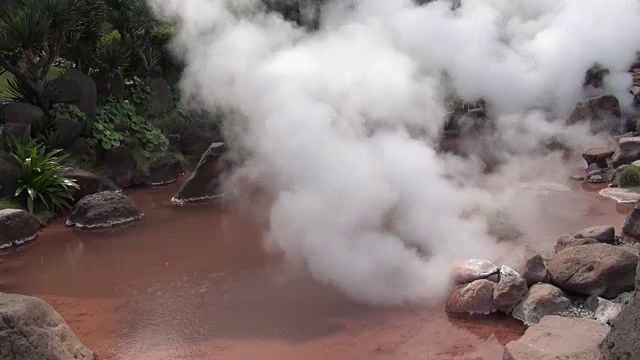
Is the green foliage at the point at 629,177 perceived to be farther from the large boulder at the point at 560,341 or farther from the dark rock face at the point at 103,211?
the dark rock face at the point at 103,211

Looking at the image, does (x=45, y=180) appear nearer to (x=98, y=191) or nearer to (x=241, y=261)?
(x=98, y=191)

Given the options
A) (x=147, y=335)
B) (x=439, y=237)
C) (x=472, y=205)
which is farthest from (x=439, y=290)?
(x=147, y=335)

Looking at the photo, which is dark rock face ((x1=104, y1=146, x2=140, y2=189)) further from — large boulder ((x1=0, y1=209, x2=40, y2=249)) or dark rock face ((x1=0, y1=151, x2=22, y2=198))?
large boulder ((x1=0, y1=209, x2=40, y2=249))

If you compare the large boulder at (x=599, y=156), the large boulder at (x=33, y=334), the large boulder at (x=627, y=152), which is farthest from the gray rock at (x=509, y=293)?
the large boulder at (x=599, y=156)

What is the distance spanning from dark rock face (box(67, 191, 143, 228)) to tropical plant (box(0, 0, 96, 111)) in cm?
262

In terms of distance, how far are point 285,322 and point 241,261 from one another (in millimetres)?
1657

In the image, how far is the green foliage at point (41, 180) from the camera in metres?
8.35

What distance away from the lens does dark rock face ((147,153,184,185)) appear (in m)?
10.8

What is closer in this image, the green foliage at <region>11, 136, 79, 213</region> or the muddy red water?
the muddy red water

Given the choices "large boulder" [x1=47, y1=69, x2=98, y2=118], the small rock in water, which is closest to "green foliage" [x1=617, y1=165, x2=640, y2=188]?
the small rock in water

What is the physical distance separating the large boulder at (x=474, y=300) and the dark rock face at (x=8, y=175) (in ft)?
20.9

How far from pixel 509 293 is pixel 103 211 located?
5534 millimetres

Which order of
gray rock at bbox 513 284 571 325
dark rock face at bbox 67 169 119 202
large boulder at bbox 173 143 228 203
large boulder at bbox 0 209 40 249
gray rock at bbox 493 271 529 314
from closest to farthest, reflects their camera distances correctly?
gray rock at bbox 513 284 571 325
gray rock at bbox 493 271 529 314
large boulder at bbox 0 209 40 249
dark rock face at bbox 67 169 119 202
large boulder at bbox 173 143 228 203

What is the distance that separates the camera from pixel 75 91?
1036 centimetres
